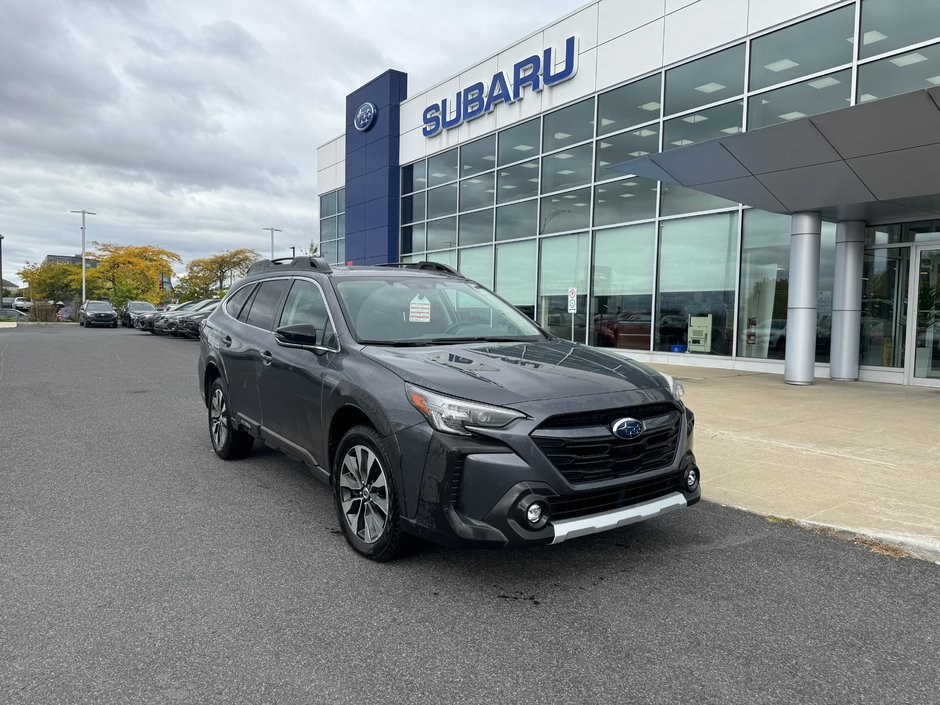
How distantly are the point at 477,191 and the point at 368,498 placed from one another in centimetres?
1913

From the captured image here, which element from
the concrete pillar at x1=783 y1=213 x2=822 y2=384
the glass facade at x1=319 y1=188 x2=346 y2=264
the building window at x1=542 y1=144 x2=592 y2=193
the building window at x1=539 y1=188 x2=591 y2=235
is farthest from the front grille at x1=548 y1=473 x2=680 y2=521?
the glass facade at x1=319 y1=188 x2=346 y2=264

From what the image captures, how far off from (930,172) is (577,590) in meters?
9.02

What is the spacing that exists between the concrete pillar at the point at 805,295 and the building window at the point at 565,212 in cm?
678

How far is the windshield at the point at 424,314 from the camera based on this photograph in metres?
4.41

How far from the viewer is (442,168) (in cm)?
2372

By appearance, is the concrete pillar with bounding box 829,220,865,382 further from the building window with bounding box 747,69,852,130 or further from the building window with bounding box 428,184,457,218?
the building window with bounding box 428,184,457,218

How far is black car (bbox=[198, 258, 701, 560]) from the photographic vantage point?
3229 millimetres

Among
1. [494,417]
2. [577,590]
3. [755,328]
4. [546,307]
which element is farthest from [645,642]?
[546,307]

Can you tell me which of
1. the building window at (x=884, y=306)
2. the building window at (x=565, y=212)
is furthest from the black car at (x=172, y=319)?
the building window at (x=884, y=306)

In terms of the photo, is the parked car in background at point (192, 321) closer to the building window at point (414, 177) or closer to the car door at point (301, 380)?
the building window at point (414, 177)

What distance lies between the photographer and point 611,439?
11.2 ft

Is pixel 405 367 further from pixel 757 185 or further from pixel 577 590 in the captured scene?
pixel 757 185

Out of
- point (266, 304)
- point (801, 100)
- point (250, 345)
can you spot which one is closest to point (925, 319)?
point (801, 100)

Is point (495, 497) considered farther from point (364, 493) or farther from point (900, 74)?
point (900, 74)
